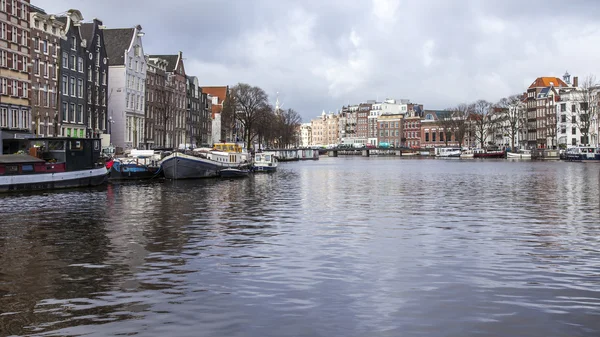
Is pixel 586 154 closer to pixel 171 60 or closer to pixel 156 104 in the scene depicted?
pixel 171 60

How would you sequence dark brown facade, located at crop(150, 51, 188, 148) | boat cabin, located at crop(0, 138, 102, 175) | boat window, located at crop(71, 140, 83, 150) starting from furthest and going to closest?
dark brown facade, located at crop(150, 51, 188, 148), boat window, located at crop(71, 140, 83, 150), boat cabin, located at crop(0, 138, 102, 175)

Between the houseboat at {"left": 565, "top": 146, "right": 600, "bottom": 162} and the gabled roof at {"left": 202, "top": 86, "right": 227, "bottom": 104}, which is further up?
the gabled roof at {"left": 202, "top": 86, "right": 227, "bottom": 104}

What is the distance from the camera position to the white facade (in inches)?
4242

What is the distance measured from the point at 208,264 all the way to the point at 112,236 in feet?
26.1

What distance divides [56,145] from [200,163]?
20.1 m

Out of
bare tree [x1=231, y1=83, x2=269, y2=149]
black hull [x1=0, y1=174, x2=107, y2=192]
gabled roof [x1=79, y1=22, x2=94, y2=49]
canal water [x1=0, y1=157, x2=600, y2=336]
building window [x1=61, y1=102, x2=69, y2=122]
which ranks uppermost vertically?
gabled roof [x1=79, y1=22, x2=94, y2=49]

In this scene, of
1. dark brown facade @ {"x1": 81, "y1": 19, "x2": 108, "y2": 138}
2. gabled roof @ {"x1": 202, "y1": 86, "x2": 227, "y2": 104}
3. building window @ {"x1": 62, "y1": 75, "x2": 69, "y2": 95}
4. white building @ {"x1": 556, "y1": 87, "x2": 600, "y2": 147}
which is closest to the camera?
building window @ {"x1": 62, "y1": 75, "x2": 69, "y2": 95}

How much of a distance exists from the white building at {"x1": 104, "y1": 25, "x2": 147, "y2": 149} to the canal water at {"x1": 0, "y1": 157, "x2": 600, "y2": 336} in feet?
239

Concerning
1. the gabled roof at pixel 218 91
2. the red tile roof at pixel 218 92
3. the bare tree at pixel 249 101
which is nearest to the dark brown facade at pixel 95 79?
the bare tree at pixel 249 101

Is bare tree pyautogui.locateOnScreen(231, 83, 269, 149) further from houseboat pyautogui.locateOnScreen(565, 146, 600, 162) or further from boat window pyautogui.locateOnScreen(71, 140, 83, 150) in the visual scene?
boat window pyautogui.locateOnScreen(71, 140, 83, 150)

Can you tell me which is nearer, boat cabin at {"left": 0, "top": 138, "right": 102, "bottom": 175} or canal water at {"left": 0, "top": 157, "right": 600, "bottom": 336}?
canal water at {"left": 0, "top": 157, "right": 600, "bottom": 336}

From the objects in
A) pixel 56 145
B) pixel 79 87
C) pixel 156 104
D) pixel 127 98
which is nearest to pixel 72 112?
pixel 79 87

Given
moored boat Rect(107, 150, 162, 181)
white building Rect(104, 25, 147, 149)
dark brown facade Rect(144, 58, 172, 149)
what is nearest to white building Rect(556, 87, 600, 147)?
dark brown facade Rect(144, 58, 172, 149)

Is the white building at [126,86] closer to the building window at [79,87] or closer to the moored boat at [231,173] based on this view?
the building window at [79,87]
